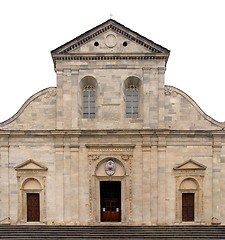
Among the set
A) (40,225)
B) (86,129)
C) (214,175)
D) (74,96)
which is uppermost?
(74,96)

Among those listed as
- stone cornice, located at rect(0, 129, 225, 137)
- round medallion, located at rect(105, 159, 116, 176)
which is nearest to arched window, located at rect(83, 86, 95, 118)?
stone cornice, located at rect(0, 129, 225, 137)

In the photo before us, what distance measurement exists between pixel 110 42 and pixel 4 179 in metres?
14.2

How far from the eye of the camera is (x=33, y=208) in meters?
24.5

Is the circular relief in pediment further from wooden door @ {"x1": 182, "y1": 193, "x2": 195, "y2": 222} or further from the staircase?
the staircase

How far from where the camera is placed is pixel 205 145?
80.3ft

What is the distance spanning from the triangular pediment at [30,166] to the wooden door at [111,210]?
232 inches

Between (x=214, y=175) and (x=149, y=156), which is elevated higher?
(x=149, y=156)

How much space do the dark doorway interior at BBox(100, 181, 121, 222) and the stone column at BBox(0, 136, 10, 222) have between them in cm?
766

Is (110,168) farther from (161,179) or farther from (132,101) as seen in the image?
(132,101)

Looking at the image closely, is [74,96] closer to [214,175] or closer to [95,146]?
[95,146]

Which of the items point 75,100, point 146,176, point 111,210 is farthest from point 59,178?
point 146,176

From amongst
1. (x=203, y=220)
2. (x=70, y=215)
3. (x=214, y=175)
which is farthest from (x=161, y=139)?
(x=70, y=215)

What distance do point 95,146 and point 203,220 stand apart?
10481mm

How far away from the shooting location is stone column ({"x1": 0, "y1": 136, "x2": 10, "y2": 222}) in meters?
24.1
